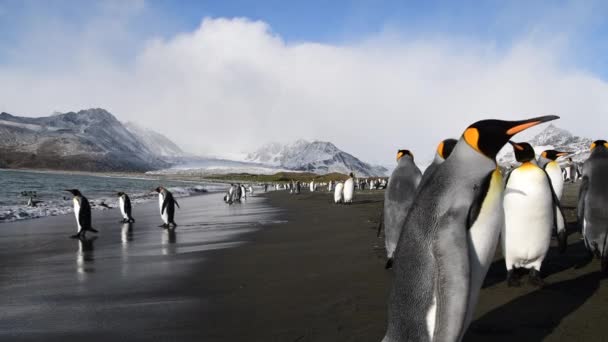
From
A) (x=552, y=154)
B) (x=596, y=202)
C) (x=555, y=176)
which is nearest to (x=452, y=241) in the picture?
(x=596, y=202)

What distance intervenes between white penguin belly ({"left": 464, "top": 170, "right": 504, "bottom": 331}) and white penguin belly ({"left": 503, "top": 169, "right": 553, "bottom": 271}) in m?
1.88

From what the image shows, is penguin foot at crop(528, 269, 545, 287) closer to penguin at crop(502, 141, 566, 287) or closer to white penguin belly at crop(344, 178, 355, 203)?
penguin at crop(502, 141, 566, 287)

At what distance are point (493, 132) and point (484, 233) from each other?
1.65 ft

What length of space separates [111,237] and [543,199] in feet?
24.8

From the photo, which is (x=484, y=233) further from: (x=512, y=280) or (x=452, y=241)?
(x=512, y=280)

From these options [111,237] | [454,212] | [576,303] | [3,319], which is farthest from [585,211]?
[111,237]

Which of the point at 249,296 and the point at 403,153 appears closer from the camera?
the point at 249,296

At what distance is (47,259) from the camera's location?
19.9ft

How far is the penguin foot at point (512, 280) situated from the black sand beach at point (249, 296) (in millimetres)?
79

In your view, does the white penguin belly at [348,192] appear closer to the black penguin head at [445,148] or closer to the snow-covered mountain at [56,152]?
the black penguin head at [445,148]

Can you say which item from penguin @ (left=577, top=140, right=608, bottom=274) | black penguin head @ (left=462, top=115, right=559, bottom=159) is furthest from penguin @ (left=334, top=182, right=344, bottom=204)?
black penguin head @ (left=462, top=115, right=559, bottom=159)

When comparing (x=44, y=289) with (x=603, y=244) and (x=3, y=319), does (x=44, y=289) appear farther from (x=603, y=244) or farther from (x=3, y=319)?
(x=603, y=244)

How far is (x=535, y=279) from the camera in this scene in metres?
3.80

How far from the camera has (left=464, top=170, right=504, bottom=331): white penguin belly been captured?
85.3 inches
